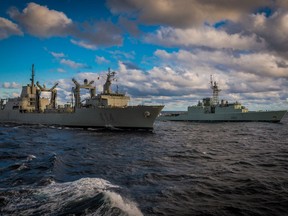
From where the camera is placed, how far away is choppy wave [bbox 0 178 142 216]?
6.67 metres

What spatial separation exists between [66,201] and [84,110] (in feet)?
103

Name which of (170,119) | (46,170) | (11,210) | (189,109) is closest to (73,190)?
(11,210)

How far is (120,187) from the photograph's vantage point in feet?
29.4

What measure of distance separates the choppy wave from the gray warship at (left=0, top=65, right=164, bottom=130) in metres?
25.2

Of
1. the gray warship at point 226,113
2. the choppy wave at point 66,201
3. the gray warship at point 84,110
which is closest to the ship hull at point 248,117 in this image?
the gray warship at point 226,113

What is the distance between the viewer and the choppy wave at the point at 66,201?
6.67 meters

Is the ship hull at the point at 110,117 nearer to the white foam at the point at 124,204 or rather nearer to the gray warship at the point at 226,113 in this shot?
the white foam at the point at 124,204

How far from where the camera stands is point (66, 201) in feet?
24.2

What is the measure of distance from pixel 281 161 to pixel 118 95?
2910 cm

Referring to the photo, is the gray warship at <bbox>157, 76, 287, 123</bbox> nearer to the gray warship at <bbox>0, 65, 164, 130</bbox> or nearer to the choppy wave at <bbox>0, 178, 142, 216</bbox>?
the gray warship at <bbox>0, 65, 164, 130</bbox>

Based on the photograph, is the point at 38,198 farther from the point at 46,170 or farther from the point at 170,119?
the point at 170,119

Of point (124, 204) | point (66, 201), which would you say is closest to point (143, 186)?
point (124, 204)

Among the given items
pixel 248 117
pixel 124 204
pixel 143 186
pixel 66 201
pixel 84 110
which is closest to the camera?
pixel 124 204

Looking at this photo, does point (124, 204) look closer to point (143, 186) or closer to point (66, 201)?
point (66, 201)
